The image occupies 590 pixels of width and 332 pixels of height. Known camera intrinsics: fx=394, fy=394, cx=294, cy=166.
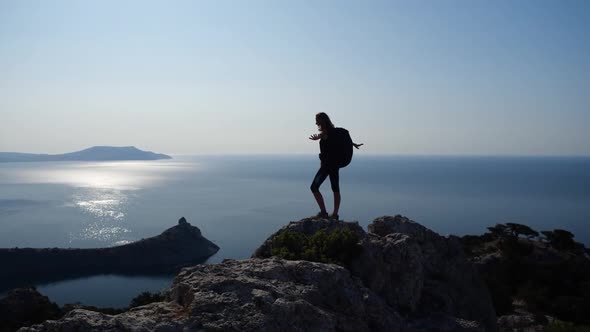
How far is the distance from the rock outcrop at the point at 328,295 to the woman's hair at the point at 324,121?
2545mm

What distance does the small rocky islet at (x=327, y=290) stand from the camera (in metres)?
5.16

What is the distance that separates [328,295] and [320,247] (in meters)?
2.01

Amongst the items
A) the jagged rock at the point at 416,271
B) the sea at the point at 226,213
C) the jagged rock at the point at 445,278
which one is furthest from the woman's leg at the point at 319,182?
the sea at the point at 226,213

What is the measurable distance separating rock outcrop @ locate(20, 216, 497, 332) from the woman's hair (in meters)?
2.55

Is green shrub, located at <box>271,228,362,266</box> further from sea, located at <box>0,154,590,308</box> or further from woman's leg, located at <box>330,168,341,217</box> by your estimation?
sea, located at <box>0,154,590,308</box>

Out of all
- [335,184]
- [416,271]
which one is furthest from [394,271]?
[335,184]

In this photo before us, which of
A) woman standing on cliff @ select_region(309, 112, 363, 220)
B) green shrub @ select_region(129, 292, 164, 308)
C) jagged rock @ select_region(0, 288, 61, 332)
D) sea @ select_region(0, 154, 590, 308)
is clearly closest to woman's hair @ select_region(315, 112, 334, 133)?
woman standing on cliff @ select_region(309, 112, 363, 220)

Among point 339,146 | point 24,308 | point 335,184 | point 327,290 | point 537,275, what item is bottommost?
point 24,308

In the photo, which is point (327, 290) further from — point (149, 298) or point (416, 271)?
point (149, 298)

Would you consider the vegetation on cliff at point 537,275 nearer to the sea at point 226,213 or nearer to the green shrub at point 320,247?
the green shrub at point 320,247

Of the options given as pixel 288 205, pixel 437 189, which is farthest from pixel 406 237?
pixel 437 189

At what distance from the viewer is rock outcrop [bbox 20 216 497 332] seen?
16.8 ft

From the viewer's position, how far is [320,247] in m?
8.38

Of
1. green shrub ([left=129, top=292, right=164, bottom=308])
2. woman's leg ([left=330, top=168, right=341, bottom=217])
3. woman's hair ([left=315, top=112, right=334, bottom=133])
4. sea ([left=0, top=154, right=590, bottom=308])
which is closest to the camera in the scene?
green shrub ([left=129, top=292, right=164, bottom=308])
